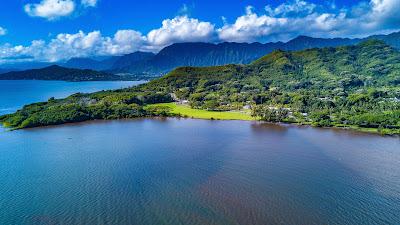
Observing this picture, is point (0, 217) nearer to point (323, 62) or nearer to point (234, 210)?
point (234, 210)

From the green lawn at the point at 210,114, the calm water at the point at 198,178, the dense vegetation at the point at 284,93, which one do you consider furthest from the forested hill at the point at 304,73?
the calm water at the point at 198,178

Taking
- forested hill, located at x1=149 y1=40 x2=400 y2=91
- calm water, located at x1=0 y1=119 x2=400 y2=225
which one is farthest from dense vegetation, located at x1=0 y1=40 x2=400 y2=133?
calm water, located at x1=0 y1=119 x2=400 y2=225

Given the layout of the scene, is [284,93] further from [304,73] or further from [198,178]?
[198,178]

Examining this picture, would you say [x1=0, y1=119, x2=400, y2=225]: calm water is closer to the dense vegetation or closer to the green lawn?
the dense vegetation

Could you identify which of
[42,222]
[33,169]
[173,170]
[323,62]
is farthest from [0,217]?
[323,62]

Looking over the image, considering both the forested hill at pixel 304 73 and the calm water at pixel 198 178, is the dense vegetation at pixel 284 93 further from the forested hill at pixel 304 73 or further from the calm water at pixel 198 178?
the calm water at pixel 198 178

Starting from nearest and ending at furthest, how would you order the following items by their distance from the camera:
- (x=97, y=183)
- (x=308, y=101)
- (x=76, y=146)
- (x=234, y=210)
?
(x=234, y=210)
(x=97, y=183)
(x=76, y=146)
(x=308, y=101)
